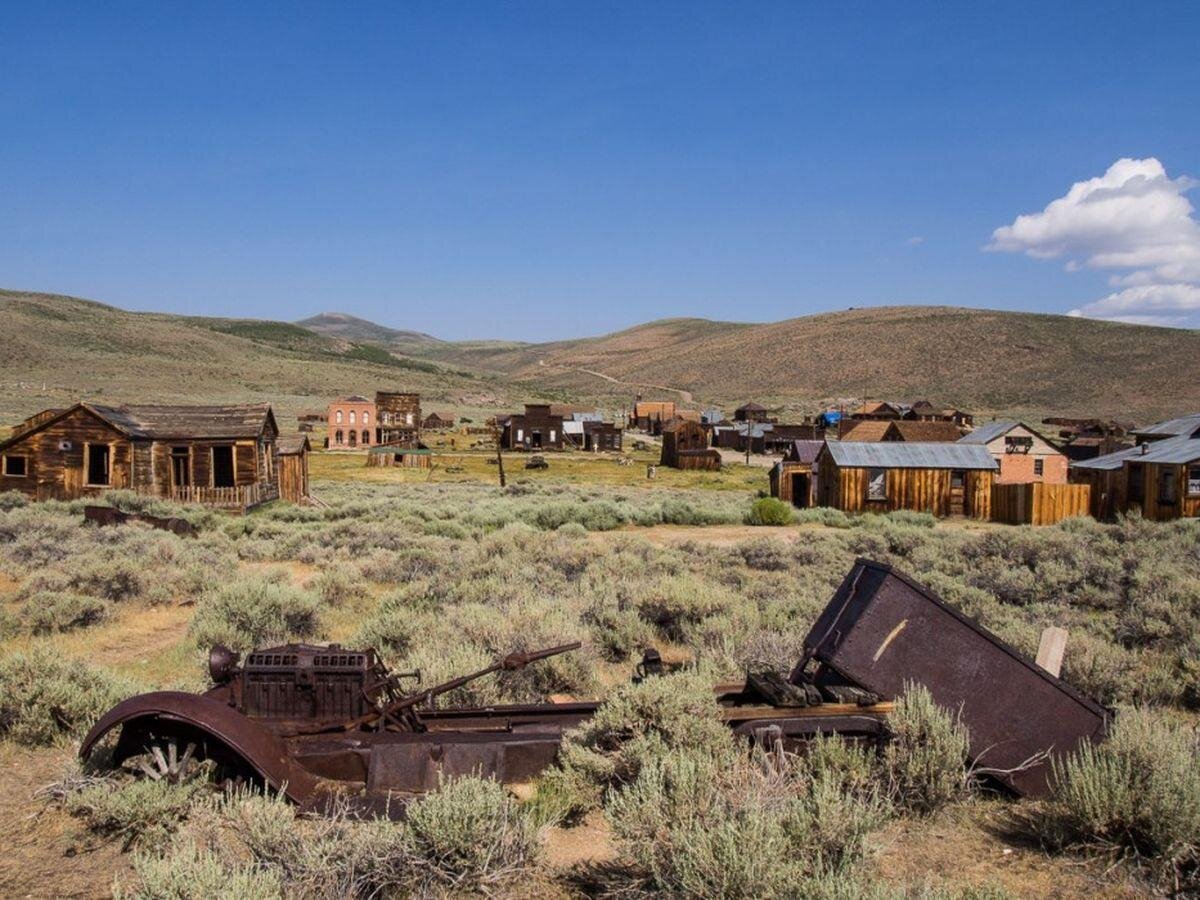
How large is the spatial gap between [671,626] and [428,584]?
4231mm

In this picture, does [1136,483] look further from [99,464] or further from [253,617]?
[99,464]

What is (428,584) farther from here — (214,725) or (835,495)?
(835,495)

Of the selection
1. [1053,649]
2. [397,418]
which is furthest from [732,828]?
[397,418]

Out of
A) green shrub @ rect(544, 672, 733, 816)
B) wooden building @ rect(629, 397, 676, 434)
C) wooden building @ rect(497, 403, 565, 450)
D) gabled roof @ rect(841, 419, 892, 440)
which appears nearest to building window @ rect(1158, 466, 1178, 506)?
gabled roof @ rect(841, 419, 892, 440)

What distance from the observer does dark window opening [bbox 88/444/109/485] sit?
2514 centimetres

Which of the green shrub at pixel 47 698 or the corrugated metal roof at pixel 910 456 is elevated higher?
the corrugated metal roof at pixel 910 456

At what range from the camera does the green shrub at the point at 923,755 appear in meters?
4.73

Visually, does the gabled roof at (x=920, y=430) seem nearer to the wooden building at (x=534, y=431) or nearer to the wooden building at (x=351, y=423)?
the wooden building at (x=534, y=431)

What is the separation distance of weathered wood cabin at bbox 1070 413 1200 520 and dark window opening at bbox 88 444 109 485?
32.3 metres

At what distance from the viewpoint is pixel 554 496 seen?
34094mm

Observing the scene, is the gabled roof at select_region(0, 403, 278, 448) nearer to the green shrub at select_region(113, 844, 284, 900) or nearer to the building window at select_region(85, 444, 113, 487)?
the building window at select_region(85, 444, 113, 487)

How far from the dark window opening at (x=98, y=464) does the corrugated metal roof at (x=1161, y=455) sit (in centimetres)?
3269

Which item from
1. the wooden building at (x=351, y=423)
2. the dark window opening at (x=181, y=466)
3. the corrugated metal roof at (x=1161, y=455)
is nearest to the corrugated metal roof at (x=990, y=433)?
the corrugated metal roof at (x=1161, y=455)

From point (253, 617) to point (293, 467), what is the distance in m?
20.5
